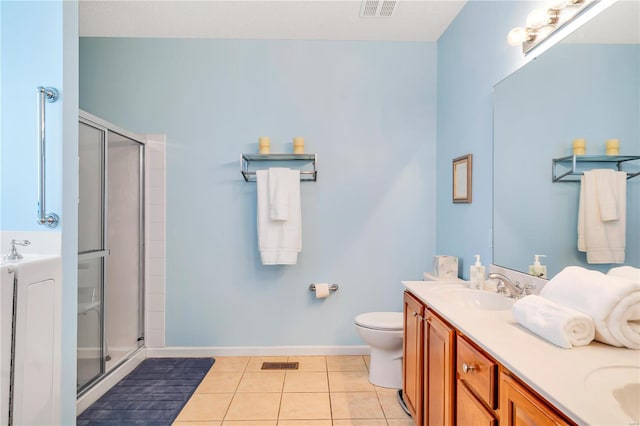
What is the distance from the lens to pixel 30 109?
168 centimetres

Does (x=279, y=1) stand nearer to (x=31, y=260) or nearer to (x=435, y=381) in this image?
(x=31, y=260)

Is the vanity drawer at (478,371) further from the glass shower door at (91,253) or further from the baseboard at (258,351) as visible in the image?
the glass shower door at (91,253)

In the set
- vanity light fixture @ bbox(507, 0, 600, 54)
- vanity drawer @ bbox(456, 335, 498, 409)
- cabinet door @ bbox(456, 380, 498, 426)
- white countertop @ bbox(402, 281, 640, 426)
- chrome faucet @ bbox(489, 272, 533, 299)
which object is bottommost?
cabinet door @ bbox(456, 380, 498, 426)

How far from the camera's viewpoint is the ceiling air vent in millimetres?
2338

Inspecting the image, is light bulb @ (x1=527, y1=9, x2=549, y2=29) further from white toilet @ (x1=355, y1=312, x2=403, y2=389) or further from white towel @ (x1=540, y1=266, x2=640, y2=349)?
white toilet @ (x1=355, y1=312, x2=403, y2=389)

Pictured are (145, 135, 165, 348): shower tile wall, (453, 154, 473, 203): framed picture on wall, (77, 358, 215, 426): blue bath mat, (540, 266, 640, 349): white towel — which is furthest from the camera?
(145, 135, 165, 348): shower tile wall

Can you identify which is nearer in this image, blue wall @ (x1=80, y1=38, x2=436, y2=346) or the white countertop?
the white countertop

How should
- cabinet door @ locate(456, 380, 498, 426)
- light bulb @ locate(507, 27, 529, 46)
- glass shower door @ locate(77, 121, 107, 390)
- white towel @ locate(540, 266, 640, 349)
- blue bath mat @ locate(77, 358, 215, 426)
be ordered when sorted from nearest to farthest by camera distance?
1. white towel @ locate(540, 266, 640, 349)
2. cabinet door @ locate(456, 380, 498, 426)
3. light bulb @ locate(507, 27, 529, 46)
4. blue bath mat @ locate(77, 358, 215, 426)
5. glass shower door @ locate(77, 121, 107, 390)

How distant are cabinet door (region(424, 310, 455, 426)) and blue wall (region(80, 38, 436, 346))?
1.30m

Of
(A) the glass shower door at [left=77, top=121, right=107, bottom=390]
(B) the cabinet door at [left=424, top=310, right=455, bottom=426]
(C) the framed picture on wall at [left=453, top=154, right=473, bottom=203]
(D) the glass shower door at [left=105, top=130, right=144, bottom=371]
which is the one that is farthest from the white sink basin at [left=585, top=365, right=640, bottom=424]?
(D) the glass shower door at [left=105, top=130, right=144, bottom=371]

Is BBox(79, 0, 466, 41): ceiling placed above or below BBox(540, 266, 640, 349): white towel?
above

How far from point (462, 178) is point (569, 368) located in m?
1.66

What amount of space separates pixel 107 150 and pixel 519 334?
2545 mm

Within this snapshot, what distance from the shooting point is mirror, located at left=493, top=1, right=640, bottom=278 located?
1.12 m
